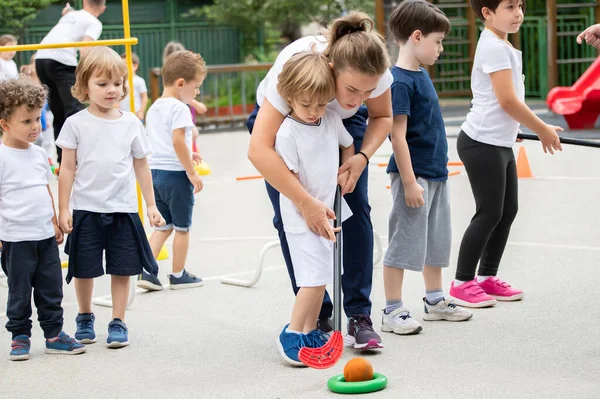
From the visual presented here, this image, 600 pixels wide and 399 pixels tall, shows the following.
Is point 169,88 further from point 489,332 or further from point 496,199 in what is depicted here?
point 489,332

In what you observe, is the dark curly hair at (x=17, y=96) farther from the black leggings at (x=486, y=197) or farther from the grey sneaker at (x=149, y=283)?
the black leggings at (x=486, y=197)

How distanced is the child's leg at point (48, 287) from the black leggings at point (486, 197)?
2.05 metres

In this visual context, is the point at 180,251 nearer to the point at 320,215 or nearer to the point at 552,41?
the point at 320,215

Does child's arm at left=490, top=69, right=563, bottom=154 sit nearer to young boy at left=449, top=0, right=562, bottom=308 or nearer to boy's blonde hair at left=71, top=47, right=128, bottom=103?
young boy at left=449, top=0, right=562, bottom=308

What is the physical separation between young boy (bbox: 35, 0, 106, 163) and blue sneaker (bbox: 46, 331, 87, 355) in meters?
4.18

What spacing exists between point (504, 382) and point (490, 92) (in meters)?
1.70

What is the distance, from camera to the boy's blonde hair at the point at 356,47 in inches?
156

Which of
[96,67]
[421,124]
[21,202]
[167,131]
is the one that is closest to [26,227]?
[21,202]

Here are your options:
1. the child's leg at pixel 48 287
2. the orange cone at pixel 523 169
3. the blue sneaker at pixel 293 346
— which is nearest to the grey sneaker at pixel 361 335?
the blue sneaker at pixel 293 346

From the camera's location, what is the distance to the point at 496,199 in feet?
17.0

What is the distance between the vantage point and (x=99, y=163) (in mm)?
4688

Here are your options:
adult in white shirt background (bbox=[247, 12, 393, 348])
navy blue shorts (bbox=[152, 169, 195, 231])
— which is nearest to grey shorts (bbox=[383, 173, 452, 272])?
adult in white shirt background (bbox=[247, 12, 393, 348])

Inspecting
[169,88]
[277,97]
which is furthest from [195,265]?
[277,97]

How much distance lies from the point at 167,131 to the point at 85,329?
161 cm
